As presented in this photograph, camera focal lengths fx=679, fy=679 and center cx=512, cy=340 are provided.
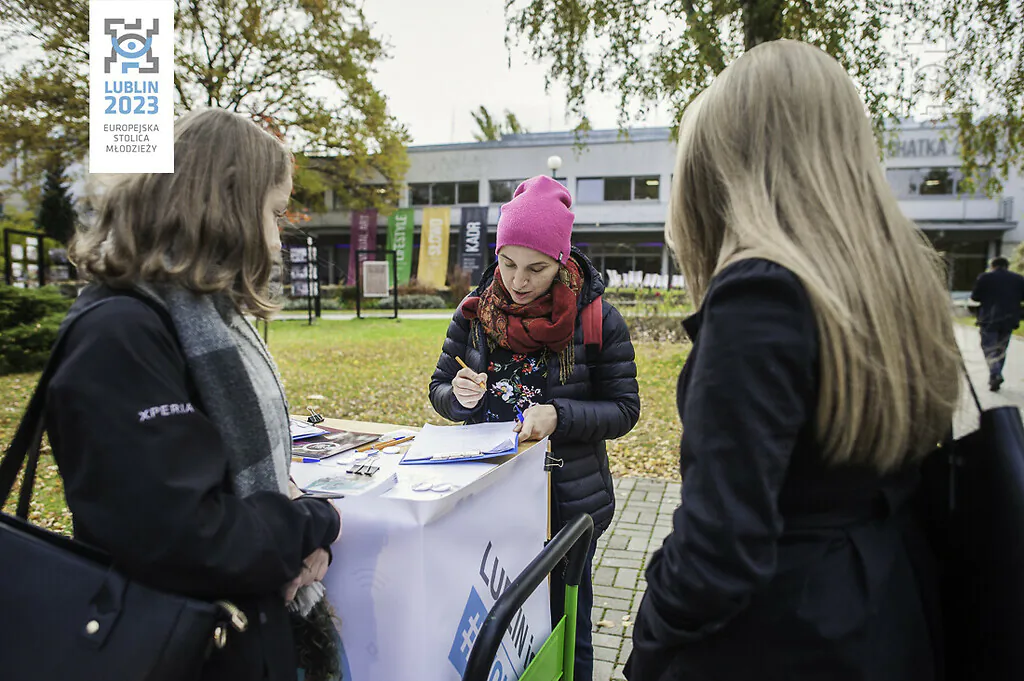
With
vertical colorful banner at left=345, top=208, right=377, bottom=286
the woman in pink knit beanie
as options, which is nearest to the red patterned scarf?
the woman in pink knit beanie

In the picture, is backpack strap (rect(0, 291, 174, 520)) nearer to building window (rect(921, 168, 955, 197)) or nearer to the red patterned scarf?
the red patterned scarf

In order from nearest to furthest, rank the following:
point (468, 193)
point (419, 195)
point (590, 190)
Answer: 1. point (590, 190)
2. point (468, 193)
3. point (419, 195)

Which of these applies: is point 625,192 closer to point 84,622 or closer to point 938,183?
point 938,183

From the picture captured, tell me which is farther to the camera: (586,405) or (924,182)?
(924,182)

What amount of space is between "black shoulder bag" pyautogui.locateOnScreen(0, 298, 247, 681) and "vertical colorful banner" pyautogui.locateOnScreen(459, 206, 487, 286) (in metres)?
29.8

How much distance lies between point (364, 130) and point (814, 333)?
17.8 metres

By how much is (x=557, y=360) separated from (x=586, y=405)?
192mm

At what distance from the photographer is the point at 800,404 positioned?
1.04m

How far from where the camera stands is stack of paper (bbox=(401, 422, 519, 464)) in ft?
5.88

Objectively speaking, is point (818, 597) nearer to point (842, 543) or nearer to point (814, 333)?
point (842, 543)

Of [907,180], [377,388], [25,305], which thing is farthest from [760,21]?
[907,180]

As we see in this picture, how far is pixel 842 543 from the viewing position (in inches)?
44.6

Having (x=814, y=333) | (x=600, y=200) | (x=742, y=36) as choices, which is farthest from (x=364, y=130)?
(x=600, y=200)

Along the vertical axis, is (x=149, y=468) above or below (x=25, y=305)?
above
